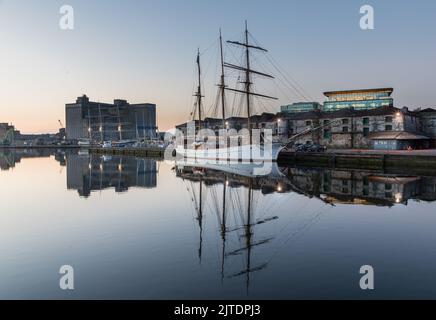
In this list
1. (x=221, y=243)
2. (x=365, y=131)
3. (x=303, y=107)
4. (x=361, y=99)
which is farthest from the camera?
(x=303, y=107)

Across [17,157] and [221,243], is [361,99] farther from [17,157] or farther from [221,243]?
[17,157]

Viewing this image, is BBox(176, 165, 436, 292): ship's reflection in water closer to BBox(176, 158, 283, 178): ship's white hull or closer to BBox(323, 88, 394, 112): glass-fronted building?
BBox(176, 158, 283, 178): ship's white hull

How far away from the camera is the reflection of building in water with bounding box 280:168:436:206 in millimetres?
28280

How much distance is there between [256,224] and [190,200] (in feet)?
31.9

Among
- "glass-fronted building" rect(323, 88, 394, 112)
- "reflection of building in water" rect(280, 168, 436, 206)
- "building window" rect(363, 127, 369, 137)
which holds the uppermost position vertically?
"glass-fronted building" rect(323, 88, 394, 112)

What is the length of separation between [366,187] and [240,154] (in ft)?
116

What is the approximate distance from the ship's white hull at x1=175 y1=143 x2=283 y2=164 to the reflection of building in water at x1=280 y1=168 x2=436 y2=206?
61.3ft

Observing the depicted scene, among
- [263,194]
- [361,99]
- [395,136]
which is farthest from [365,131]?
[263,194]

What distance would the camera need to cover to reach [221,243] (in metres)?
17.0

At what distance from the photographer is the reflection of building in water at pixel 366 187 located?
92.8 ft

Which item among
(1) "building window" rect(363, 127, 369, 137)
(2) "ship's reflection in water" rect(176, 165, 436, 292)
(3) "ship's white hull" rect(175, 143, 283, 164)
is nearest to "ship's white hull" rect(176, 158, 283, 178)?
(3) "ship's white hull" rect(175, 143, 283, 164)

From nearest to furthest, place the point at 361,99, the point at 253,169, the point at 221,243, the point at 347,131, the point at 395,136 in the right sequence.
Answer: the point at 221,243
the point at 253,169
the point at 395,136
the point at 347,131
the point at 361,99

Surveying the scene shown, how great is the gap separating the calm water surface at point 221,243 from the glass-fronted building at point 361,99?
71.7 meters
